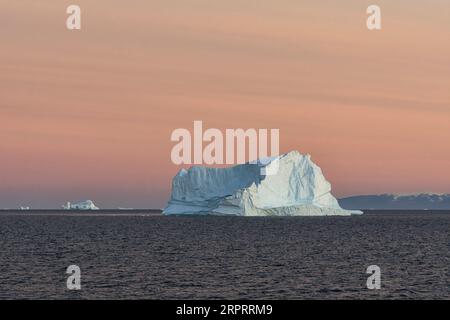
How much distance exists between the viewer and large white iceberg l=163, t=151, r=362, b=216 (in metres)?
170

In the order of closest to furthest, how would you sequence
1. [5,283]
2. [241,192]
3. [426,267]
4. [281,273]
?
[5,283], [281,273], [426,267], [241,192]

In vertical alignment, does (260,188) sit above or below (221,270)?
above

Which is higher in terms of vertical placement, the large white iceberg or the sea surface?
the large white iceberg

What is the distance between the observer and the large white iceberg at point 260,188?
557ft

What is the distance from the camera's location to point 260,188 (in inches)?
6732

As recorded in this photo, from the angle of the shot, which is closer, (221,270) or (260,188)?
(221,270)

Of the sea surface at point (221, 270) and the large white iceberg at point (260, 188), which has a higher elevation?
the large white iceberg at point (260, 188)

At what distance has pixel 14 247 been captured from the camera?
79625 millimetres

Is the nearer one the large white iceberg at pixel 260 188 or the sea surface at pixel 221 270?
the sea surface at pixel 221 270

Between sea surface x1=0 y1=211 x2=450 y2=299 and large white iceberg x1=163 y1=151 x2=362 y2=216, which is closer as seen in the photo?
sea surface x1=0 y1=211 x2=450 y2=299

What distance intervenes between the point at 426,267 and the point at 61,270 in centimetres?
3017

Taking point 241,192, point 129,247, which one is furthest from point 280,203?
point 129,247
